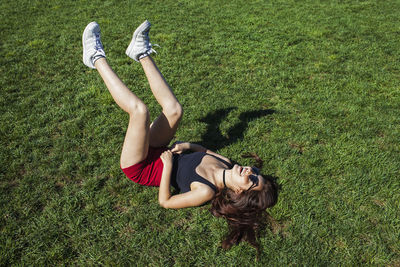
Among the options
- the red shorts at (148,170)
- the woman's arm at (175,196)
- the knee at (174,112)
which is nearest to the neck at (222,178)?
the woman's arm at (175,196)

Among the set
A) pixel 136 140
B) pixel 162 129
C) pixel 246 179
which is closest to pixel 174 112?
pixel 162 129

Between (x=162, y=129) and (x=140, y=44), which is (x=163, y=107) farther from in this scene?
(x=140, y=44)

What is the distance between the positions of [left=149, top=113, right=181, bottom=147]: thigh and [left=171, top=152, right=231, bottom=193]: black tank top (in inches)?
11.3

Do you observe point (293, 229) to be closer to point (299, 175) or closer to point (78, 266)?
point (299, 175)

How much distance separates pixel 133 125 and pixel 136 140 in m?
0.18

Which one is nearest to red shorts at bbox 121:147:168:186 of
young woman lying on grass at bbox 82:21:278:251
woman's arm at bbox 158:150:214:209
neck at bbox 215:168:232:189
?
young woman lying on grass at bbox 82:21:278:251

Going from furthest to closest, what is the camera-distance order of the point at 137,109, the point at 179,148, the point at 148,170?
the point at 179,148
the point at 148,170
the point at 137,109

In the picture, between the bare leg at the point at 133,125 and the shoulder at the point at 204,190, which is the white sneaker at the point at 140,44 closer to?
the bare leg at the point at 133,125

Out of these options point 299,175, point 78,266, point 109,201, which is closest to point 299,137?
point 299,175

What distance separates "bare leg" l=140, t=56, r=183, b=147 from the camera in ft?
11.4

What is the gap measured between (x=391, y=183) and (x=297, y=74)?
316 cm

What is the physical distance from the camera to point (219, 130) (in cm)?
468

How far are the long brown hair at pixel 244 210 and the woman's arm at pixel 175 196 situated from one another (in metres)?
0.26

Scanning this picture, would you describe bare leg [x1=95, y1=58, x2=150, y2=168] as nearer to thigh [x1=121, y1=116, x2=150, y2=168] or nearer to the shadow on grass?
thigh [x1=121, y1=116, x2=150, y2=168]
